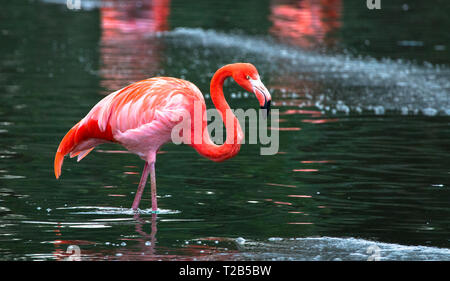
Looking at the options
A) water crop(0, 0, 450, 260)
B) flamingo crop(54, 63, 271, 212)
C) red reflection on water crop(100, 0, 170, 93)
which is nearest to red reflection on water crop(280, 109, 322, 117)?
water crop(0, 0, 450, 260)

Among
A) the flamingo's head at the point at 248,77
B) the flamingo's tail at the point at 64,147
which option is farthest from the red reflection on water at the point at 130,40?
the flamingo's head at the point at 248,77

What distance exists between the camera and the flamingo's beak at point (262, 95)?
703 cm

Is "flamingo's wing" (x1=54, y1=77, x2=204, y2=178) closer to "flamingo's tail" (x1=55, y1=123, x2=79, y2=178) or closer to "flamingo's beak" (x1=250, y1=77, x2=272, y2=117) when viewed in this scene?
"flamingo's tail" (x1=55, y1=123, x2=79, y2=178)

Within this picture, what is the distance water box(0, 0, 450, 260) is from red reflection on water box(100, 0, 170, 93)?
0.30 ft

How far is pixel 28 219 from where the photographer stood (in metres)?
7.23

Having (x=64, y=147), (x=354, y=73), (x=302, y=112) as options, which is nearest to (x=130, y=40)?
(x=354, y=73)

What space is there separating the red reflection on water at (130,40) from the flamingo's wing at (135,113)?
604cm

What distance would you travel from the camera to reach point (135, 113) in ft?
24.8

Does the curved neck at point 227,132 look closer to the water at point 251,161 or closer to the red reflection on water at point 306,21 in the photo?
the water at point 251,161

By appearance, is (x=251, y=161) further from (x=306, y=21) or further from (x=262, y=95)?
(x=306, y=21)

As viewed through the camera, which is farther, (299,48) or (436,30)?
(436,30)
